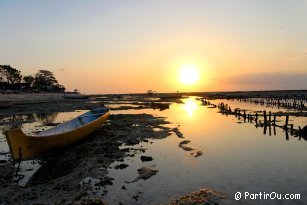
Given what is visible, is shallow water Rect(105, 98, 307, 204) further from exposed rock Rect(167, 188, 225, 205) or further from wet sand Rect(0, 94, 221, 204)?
wet sand Rect(0, 94, 221, 204)

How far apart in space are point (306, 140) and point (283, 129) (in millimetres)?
5583

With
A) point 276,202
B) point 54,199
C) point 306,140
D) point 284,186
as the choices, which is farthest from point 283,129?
point 54,199

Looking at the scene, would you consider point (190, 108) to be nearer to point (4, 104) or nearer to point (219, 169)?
point (4, 104)

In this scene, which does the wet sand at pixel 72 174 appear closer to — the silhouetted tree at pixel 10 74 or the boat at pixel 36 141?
the boat at pixel 36 141

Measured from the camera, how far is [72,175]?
48.1 feet

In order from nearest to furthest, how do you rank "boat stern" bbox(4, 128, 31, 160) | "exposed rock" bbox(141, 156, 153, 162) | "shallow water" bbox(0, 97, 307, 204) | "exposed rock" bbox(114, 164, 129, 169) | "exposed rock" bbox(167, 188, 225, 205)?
"exposed rock" bbox(167, 188, 225, 205) < "shallow water" bbox(0, 97, 307, 204) < "boat stern" bbox(4, 128, 31, 160) < "exposed rock" bbox(114, 164, 129, 169) < "exposed rock" bbox(141, 156, 153, 162)

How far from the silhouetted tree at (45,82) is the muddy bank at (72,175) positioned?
424ft

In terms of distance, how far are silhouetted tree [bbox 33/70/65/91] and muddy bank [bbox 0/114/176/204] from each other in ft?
424

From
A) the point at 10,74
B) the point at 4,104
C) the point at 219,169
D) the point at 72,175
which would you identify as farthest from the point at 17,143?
the point at 10,74

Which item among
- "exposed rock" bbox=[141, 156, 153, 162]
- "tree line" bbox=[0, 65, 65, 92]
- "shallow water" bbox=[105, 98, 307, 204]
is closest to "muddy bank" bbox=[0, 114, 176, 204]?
"shallow water" bbox=[105, 98, 307, 204]

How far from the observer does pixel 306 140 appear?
80.9 ft

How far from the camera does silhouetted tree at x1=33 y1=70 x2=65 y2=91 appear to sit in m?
144

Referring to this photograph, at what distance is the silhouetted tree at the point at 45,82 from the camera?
473 feet

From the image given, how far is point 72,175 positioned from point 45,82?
148303mm
